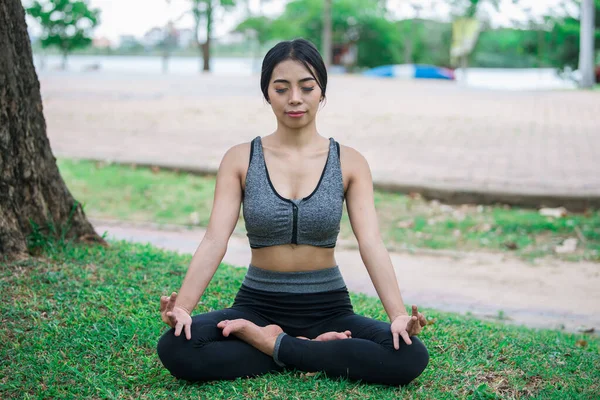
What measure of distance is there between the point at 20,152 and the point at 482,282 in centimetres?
359

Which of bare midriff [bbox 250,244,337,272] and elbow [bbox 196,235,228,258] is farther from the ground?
elbow [bbox 196,235,228,258]

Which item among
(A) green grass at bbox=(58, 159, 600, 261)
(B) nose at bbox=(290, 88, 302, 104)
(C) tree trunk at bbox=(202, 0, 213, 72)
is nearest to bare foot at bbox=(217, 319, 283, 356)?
(B) nose at bbox=(290, 88, 302, 104)

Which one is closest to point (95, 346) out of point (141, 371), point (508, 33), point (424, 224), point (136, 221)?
point (141, 371)

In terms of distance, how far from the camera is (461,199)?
28.7ft

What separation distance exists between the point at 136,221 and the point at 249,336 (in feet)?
15.6

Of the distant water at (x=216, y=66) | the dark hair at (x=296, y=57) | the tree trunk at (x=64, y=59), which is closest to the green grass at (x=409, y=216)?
the dark hair at (x=296, y=57)

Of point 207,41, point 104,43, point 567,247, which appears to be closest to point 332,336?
point 567,247

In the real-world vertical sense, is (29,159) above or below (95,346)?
above

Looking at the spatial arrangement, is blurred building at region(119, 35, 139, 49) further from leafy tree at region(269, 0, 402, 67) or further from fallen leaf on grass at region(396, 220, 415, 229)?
fallen leaf on grass at region(396, 220, 415, 229)

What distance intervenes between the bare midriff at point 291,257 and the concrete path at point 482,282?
1.44m

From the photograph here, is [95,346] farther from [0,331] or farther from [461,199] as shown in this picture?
[461,199]

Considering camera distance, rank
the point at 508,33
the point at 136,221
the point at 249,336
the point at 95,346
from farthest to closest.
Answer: the point at 508,33 → the point at 136,221 → the point at 95,346 → the point at 249,336

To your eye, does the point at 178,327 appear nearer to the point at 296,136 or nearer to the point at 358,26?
the point at 296,136

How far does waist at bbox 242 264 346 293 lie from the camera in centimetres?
343
